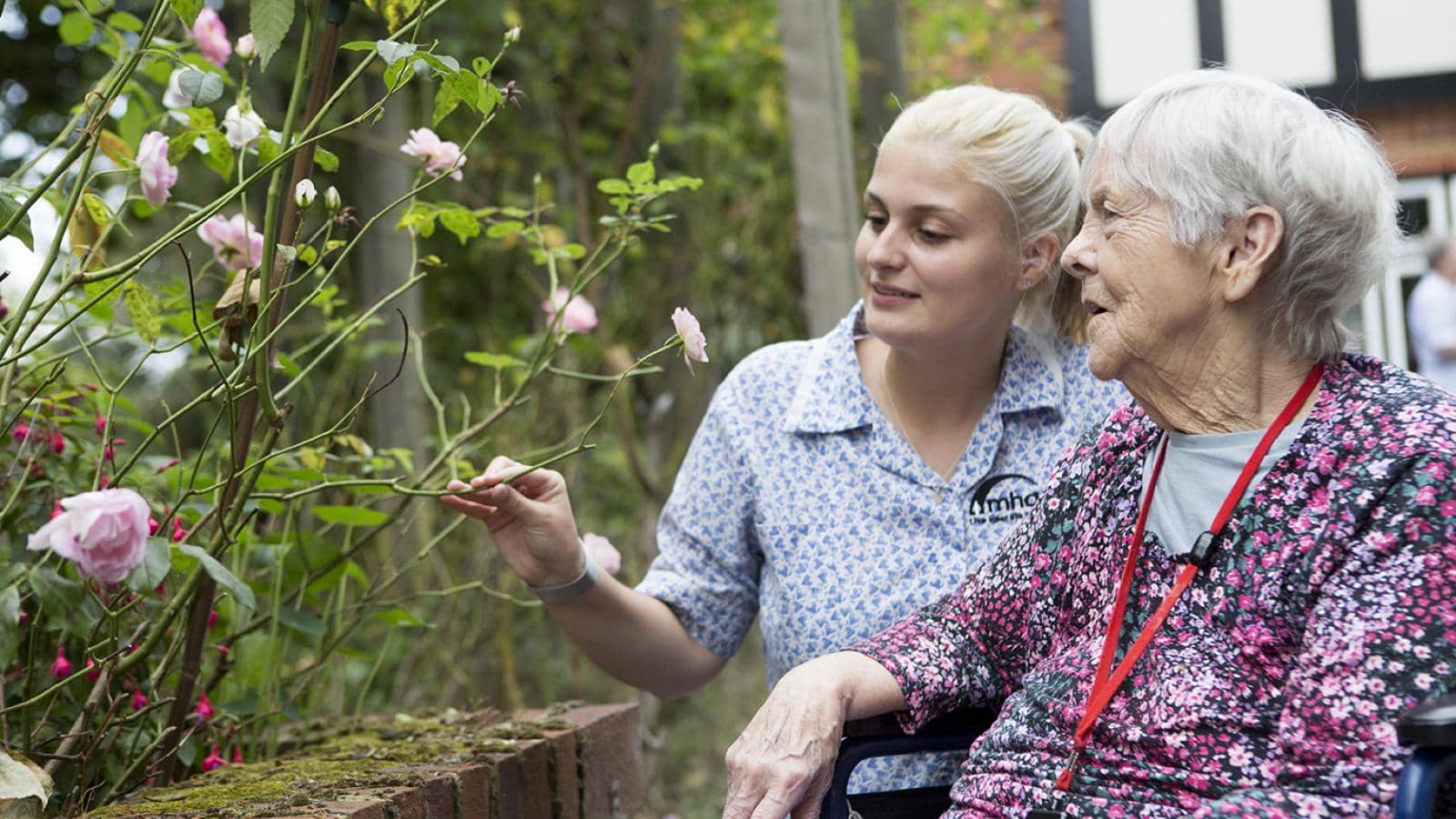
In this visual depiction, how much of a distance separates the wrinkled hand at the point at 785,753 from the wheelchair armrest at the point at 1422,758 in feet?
2.39

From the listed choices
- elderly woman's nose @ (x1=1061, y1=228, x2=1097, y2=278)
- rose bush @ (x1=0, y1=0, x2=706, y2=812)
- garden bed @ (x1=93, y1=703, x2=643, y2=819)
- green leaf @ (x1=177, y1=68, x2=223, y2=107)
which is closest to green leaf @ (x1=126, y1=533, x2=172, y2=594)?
rose bush @ (x1=0, y1=0, x2=706, y2=812)

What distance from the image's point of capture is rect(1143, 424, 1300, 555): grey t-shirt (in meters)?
1.75

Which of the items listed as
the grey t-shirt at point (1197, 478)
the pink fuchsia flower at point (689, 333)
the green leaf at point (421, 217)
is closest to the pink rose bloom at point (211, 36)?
the green leaf at point (421, 217)

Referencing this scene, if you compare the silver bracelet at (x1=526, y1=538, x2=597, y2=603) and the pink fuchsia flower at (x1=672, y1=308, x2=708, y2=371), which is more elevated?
the pink fuchsia flower at (x1=672, y1=308, x2=708, y2=371)

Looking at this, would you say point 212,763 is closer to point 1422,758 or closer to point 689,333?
point 689,333

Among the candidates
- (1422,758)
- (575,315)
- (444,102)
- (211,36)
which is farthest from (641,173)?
(1422,758)

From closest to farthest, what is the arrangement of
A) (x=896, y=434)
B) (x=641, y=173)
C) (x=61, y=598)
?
1. (x=61, y=598)
2. (x=641, y=173)
3. (x=896, y=434)

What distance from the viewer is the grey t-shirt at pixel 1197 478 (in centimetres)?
175

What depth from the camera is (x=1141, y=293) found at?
5.85 ft

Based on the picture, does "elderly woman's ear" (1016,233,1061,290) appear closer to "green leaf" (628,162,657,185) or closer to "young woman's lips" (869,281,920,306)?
"young woman's lips" (869,281,920,306)

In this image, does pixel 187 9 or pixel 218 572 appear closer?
pixel 218 572

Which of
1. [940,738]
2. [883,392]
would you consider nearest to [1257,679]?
[940,738]

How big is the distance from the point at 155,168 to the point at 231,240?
0.63 feet

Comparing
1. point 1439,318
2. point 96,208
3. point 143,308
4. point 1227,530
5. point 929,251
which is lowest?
point 1439,318
